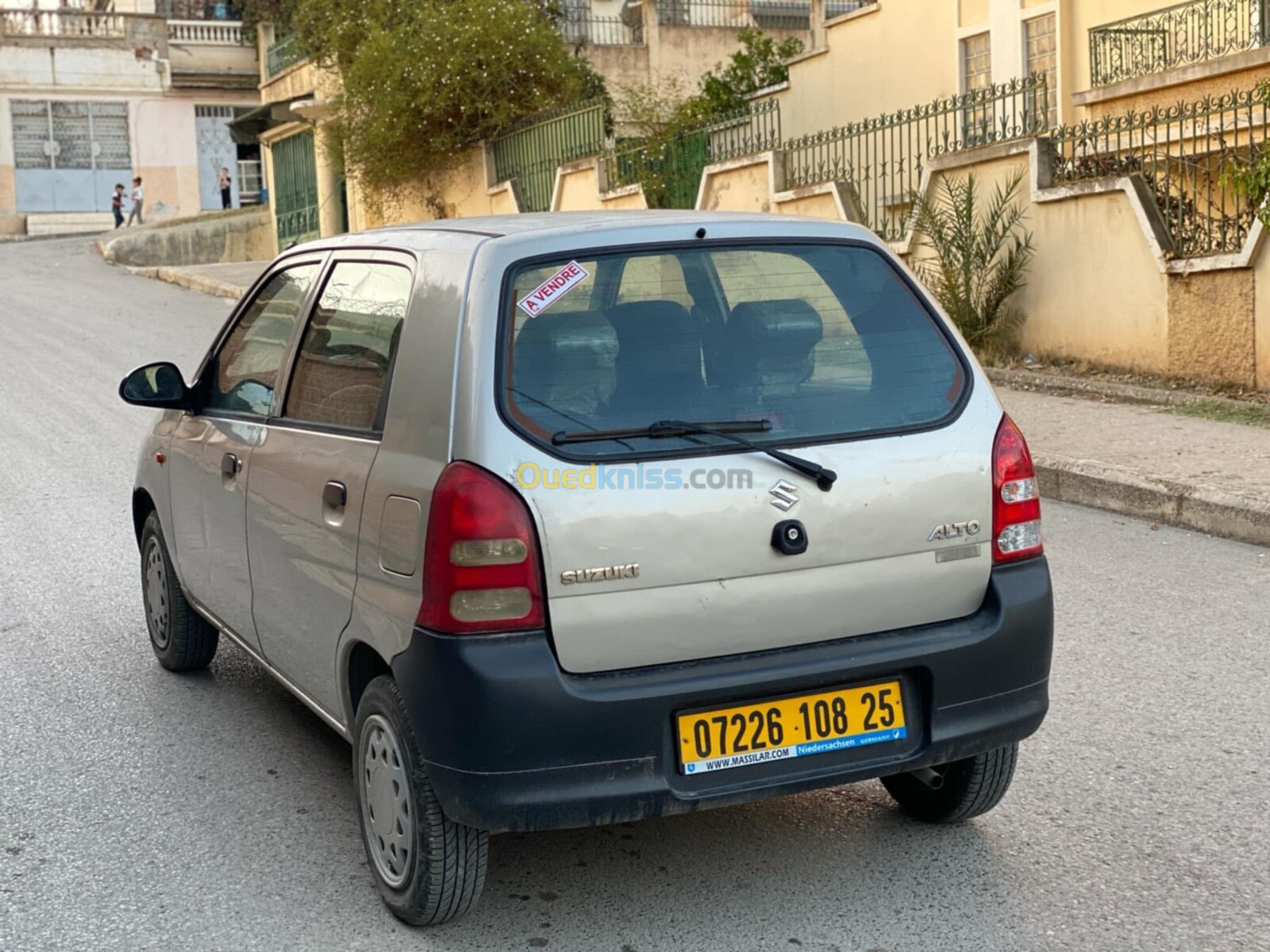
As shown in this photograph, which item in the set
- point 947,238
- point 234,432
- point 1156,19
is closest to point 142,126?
point 1156,19

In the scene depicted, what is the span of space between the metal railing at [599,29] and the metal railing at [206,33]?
69.1 ft

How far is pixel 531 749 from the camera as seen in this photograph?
11.1 ft

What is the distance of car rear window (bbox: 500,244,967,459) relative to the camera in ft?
11.6

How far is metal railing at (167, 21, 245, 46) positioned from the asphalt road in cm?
4134

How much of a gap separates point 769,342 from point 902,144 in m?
11.1

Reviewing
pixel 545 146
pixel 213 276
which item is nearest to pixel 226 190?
pixel 213 276

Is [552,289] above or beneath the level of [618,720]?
above

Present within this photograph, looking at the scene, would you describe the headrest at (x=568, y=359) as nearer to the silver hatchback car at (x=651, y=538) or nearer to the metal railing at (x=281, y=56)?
the silver hatchback car at (x=651, y=538)

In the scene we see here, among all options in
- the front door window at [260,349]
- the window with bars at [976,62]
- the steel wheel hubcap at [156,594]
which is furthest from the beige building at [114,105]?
the front door window at [260,349]

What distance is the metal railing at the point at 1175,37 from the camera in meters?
17.4

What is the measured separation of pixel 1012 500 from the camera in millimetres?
3834

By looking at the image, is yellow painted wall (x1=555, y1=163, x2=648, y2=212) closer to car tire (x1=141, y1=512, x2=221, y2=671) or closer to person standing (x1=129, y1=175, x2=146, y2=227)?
car tire (x1=141, y1=512, x2=221, y2=671)

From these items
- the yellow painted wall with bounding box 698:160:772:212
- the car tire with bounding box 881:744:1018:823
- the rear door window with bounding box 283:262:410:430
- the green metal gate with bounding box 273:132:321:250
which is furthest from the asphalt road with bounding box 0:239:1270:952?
the green metal gate with bounding box 273:132:321:250

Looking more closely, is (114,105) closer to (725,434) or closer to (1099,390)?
(1099,390)
